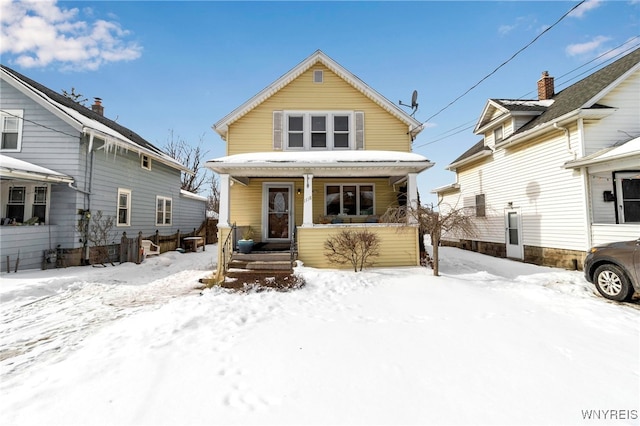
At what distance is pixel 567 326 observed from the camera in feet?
14.7

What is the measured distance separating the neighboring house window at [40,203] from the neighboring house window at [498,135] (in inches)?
796

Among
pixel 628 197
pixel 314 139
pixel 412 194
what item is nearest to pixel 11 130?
pixel 314 139

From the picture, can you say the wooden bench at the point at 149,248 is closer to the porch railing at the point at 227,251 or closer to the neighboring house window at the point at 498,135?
the porch railing at the point at 227,251

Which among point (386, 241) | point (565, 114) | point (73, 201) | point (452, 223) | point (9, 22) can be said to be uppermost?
point (9, 22)

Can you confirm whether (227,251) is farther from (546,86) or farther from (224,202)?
(546,86)

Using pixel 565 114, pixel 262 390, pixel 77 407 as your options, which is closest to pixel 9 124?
pixel 77 407

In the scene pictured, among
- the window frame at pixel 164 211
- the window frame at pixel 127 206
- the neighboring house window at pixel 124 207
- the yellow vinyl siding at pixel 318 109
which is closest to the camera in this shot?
the yellow vinyl siding at pixel 318 109

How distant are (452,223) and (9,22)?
15981mm

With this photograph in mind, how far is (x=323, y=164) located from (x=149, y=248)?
33.6ft

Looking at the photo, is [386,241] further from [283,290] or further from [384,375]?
[384,375]

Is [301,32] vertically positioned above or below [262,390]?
above

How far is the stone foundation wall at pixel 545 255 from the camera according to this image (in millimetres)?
9659

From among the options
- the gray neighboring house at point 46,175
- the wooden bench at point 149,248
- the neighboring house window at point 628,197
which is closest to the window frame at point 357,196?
the neighboring house window at point 628,197

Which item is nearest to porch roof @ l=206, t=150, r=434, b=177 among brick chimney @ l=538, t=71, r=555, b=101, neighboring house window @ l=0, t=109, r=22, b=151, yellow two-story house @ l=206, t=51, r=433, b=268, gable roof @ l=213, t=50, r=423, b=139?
yellow two-story house @ l=206, t=51, r=433, b=268
